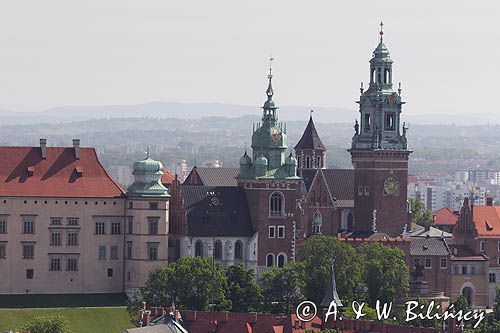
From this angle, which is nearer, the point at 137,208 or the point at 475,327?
the point at 475,327

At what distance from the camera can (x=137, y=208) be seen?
14400 cm

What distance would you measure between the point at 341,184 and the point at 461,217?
12.9m

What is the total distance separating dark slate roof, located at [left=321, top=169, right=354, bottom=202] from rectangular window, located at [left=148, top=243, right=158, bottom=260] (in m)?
20.9

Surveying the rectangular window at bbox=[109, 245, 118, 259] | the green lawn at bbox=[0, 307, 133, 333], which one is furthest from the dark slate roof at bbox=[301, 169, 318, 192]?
the green lawn at bbox=[0, 307, 133, 333]

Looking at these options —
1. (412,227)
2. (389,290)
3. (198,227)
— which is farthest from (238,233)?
(412,227)

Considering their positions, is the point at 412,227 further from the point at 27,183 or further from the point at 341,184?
the point at 27,183

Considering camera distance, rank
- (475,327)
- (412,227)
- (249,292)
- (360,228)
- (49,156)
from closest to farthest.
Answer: (475,327), (249,292), (49,156), (360,228), (412,227)

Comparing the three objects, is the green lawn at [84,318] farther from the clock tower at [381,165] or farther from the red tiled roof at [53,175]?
the clock tower at [381,165]

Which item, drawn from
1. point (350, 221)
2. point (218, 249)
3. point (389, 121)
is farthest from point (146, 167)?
point (389, 121)

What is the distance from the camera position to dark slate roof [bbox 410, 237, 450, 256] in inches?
6152

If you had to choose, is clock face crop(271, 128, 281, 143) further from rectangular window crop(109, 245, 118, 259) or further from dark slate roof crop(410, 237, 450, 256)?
rectangular window crop(109, 245, 118, 259)

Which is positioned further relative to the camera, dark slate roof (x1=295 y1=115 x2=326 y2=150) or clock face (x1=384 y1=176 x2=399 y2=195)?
dark slate roof (x1=295 y1=115 x2=326 y2=150)

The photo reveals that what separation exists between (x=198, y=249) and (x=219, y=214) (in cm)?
302

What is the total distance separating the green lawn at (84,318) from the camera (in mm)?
132250
